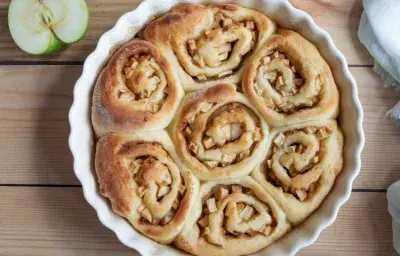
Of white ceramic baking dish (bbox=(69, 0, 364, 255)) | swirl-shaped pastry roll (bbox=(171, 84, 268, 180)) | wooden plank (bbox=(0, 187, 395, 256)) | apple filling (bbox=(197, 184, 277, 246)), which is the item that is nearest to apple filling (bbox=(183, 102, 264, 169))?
swirl-shaped pastry roll (bbox=(171, 84, 268, 180))

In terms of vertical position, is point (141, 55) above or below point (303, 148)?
above

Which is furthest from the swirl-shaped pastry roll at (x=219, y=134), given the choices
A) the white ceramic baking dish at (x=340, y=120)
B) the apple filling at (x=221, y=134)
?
the white ceramic baking dish at (x=340, y=120)

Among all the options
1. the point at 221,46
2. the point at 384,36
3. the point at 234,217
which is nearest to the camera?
the point at 234,217

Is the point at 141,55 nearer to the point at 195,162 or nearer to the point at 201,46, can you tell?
the point at 201,46

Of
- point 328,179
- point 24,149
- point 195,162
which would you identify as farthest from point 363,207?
point 24,149

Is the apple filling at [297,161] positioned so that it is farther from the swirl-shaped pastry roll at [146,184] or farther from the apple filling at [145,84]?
the apple filling at [145,84]

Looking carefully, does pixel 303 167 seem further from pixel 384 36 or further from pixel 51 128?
pixel 51 128

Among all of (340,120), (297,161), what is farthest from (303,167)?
(340,120)
